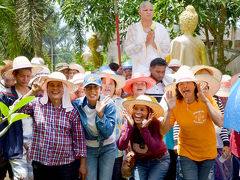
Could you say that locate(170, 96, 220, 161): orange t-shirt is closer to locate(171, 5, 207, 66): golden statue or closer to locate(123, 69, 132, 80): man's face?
locate(123, 69, 132, 80): man's face

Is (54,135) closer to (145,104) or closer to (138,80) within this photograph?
(145,104)

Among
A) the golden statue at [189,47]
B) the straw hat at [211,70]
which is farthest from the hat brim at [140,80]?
the golden statue at [189,47]

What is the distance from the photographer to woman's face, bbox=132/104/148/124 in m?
3.32

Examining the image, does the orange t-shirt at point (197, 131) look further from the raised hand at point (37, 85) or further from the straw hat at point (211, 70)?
the raised hand at point (37, 85)

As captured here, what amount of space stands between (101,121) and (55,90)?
0.62 meters

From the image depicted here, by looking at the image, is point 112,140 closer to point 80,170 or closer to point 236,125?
point 80,170

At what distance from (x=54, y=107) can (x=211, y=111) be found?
5.37ft

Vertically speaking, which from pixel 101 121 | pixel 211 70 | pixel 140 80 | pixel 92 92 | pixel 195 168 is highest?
pixel 211 70

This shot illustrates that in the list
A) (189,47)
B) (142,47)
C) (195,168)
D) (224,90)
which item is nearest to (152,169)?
(195,168)

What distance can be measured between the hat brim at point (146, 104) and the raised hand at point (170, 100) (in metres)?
0.24

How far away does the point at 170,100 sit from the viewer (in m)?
3.04

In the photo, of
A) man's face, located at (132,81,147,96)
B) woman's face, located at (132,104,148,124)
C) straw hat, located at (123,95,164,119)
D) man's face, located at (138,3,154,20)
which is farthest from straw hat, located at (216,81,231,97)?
man's face, located at (138,3,154,20)

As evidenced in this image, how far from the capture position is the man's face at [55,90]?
3.24m

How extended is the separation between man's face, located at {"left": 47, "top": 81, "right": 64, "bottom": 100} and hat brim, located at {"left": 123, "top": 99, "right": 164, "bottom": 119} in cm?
72
